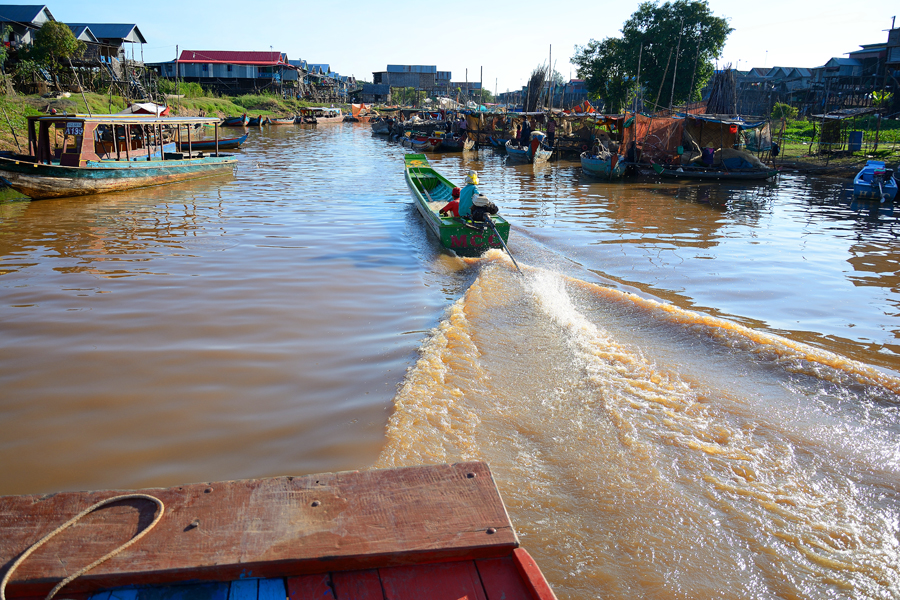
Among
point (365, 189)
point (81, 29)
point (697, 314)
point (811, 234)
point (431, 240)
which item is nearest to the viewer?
point (697, 314)

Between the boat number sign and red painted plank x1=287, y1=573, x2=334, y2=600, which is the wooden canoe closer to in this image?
red painted plank x1=287, y1=573, x2=334, y2=600

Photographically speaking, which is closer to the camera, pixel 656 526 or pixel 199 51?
pixel 656 526

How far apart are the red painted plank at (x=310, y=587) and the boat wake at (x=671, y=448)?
1.37 meters

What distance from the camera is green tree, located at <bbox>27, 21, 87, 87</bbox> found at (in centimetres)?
2655

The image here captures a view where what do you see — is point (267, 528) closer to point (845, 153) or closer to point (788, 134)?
point (845, 153)

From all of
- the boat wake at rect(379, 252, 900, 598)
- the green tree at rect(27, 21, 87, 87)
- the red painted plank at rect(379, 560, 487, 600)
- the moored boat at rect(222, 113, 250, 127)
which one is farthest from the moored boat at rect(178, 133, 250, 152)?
the red painted plank at rect(379, 560, 487, 600)

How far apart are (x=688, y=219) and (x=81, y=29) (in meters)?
37.9

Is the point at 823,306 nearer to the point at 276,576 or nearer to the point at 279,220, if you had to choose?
the point at 276,576

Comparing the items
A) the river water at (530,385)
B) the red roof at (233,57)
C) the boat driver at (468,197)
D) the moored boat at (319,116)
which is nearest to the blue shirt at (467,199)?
the boat driver at (468,197)

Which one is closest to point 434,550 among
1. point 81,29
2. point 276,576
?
point 276,576

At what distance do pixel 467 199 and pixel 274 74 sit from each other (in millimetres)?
58092

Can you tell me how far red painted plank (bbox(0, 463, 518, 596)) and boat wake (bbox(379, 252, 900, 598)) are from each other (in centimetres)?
107

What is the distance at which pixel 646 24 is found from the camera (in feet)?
115

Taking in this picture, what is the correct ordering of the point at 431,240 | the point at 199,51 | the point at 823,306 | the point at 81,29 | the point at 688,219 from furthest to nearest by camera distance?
the point at 199,51 → the point at 81,29 → the point at 688,219 → the point at 431,240 → the point at 823,306
